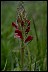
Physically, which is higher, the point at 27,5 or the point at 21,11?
the point at 27,5

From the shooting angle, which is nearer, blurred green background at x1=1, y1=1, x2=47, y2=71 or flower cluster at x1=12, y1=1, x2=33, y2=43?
flower cluster at x1=12, y1=1, x2=33, y2=43

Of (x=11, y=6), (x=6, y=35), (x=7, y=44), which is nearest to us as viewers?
(x=7, y=44)

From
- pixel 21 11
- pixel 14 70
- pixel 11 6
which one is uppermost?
pixel 11 6

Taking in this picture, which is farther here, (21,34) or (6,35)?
(6,35)

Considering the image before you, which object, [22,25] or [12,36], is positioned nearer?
[22,25]

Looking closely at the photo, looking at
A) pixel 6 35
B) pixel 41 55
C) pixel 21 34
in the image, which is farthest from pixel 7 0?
pixel 21 34

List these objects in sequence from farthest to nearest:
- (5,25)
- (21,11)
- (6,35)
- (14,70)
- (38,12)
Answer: (38,12), (5,25), (6,35), (14,70), (21,11)

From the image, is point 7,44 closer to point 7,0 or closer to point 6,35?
point 6,35

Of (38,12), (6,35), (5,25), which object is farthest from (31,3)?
(6,35)

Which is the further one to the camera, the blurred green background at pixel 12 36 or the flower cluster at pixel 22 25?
the blurred green background at pixel 12 36
